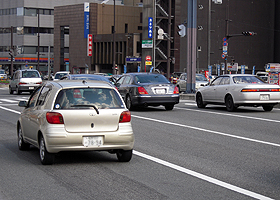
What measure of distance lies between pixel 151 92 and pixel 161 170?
12.3m

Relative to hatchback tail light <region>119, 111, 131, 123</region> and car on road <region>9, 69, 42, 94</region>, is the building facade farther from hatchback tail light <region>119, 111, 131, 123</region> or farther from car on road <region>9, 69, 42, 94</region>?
hatchback tail light <region>119, 111, 131, 123</region>

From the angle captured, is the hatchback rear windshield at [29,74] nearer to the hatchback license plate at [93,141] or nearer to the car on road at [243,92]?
the car on road at [243,92]

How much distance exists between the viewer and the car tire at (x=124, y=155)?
9.04 metres

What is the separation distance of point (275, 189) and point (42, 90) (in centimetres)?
503

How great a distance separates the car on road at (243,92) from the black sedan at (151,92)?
2040 millimetres

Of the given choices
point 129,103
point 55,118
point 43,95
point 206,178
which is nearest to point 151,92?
point 129,103

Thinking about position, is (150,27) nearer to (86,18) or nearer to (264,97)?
(86,18)

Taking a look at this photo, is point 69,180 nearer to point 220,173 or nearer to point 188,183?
point 188,183

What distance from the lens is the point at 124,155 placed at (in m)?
9.06

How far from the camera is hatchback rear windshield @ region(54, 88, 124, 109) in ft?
28.7

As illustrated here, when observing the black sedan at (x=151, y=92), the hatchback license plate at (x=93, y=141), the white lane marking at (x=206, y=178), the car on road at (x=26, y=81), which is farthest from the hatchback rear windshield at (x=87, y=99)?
the car on road at (x=26, y=81)

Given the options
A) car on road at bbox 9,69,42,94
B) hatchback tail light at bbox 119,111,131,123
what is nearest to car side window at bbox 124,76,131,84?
hatchback tail light at bbox 119,111,131,123

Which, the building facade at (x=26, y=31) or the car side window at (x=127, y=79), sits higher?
the building facade at (x=26, y=31)

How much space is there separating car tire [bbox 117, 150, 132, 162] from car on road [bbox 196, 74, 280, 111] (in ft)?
38.1
